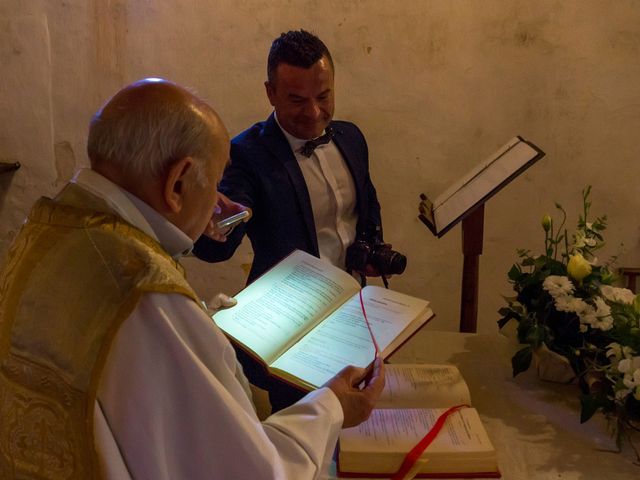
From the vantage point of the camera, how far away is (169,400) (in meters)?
0.89

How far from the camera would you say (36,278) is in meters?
0.95

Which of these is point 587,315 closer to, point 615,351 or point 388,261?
point 615,351

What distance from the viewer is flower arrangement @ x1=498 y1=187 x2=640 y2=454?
1.44m

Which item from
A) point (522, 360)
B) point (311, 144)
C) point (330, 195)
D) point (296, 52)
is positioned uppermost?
point (296, 52)

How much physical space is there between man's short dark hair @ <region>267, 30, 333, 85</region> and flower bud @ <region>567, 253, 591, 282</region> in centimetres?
83

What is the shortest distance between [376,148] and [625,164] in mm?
1093

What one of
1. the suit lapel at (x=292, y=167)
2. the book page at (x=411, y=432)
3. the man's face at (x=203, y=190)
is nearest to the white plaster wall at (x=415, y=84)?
the suit lapel at (x=292, y=167)

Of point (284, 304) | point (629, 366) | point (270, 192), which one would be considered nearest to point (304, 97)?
point (270, 192)

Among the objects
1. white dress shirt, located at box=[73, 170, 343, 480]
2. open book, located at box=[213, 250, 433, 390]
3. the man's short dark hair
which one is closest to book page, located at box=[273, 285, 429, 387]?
open book, located at box=[213, 250, 433, 390]

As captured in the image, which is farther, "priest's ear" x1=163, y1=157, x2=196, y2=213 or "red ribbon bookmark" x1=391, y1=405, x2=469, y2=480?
"red ribbon bookmark" x1=391, y1=405, x2=469, y2=480

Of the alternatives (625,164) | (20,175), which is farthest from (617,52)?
(20,175)

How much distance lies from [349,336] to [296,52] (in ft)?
2.56

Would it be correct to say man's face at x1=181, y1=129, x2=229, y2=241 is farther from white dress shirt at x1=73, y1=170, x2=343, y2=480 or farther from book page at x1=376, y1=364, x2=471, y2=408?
book page at x1=376, y1=364, x2=471, y2=408

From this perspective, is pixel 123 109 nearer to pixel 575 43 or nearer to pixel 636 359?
pixel 636 359
